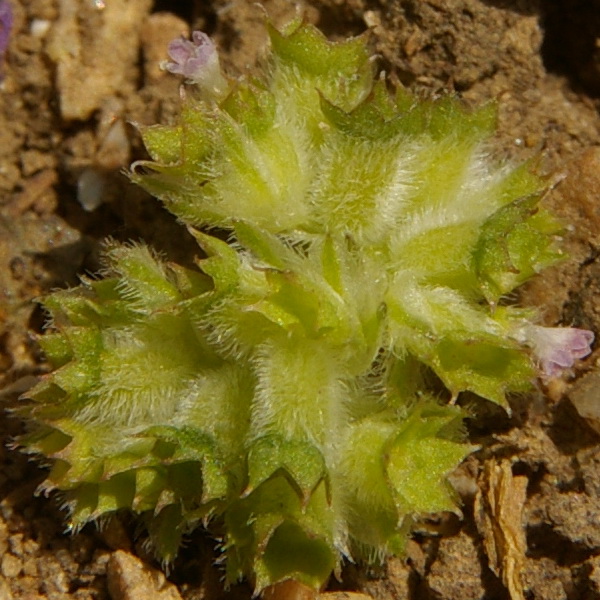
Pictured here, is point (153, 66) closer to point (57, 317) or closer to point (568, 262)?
point (57, 317)

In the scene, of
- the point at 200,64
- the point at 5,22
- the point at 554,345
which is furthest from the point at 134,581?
the point at 5,22

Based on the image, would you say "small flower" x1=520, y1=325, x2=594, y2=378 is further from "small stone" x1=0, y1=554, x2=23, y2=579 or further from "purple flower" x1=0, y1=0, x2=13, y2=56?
"purple flower" x1=0, y1=0, x2=13, y2=56

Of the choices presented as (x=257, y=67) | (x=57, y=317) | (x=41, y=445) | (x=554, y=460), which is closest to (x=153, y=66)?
(x=257, y=67)

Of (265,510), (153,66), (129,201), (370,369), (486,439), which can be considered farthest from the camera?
(153,66)

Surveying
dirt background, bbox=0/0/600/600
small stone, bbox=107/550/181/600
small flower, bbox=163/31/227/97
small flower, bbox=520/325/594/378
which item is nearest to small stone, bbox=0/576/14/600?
dirt background, bbox=0/0/600/600

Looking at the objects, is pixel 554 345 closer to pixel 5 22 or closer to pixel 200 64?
pixel 200 64

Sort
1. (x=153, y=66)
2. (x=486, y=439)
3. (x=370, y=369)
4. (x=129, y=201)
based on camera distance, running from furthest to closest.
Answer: (x=153, y=66) < (x=129, y=201) < (x=486, y=439) < (x=370, y=369)
